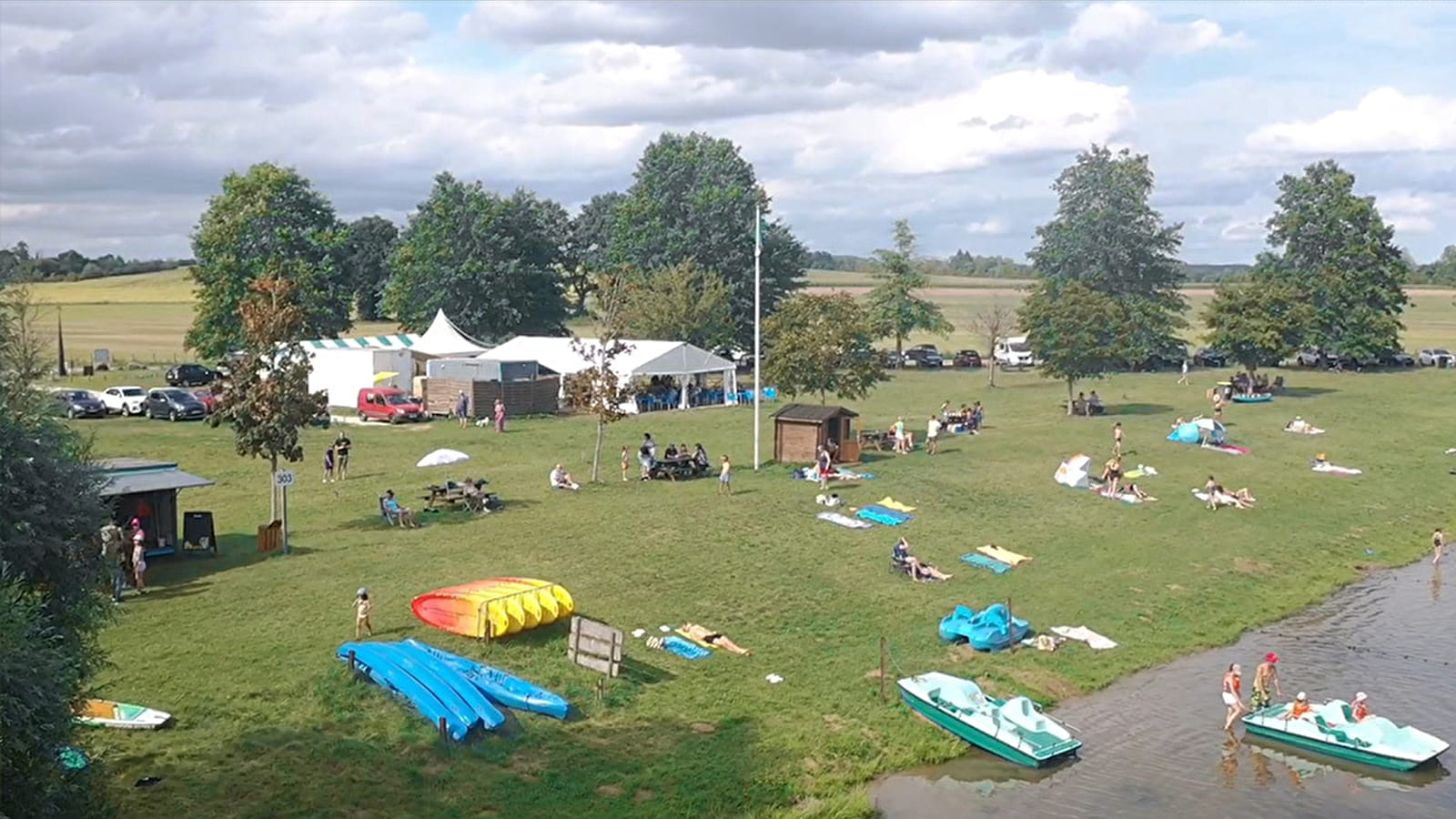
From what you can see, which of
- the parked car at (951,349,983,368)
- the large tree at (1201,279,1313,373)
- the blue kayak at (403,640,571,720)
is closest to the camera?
the blue kayak at (403,640,571,720)

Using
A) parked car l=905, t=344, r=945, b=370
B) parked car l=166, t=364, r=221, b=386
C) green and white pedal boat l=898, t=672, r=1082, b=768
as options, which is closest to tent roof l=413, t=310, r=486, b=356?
parked car l=166, t=364, r=221, b=386

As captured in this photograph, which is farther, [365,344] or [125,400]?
[365,344]

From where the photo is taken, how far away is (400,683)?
1978 cm

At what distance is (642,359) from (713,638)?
3630 cm

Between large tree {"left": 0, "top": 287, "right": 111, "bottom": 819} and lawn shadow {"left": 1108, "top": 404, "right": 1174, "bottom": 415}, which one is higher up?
large tree {"left": 0, "top": 287, "right": 111, "bottom": 819}

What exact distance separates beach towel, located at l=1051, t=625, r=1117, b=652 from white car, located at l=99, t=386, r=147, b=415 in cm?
4263

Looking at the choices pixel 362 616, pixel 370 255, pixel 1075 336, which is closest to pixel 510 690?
pixel 362 616

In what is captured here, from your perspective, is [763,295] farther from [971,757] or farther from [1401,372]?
[971,757]

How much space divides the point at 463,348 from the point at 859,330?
2402cm

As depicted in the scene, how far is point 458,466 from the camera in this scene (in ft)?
136

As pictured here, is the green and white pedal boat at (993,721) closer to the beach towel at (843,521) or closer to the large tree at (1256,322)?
the beach towel at (843,521)

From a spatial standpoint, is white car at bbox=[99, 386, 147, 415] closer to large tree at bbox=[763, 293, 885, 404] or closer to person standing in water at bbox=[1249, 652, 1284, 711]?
large tree at bbox=[763, 293, 885, 404]

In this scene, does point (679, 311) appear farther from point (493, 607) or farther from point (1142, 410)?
point (493, 607)

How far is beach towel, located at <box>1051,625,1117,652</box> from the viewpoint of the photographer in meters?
24.8
